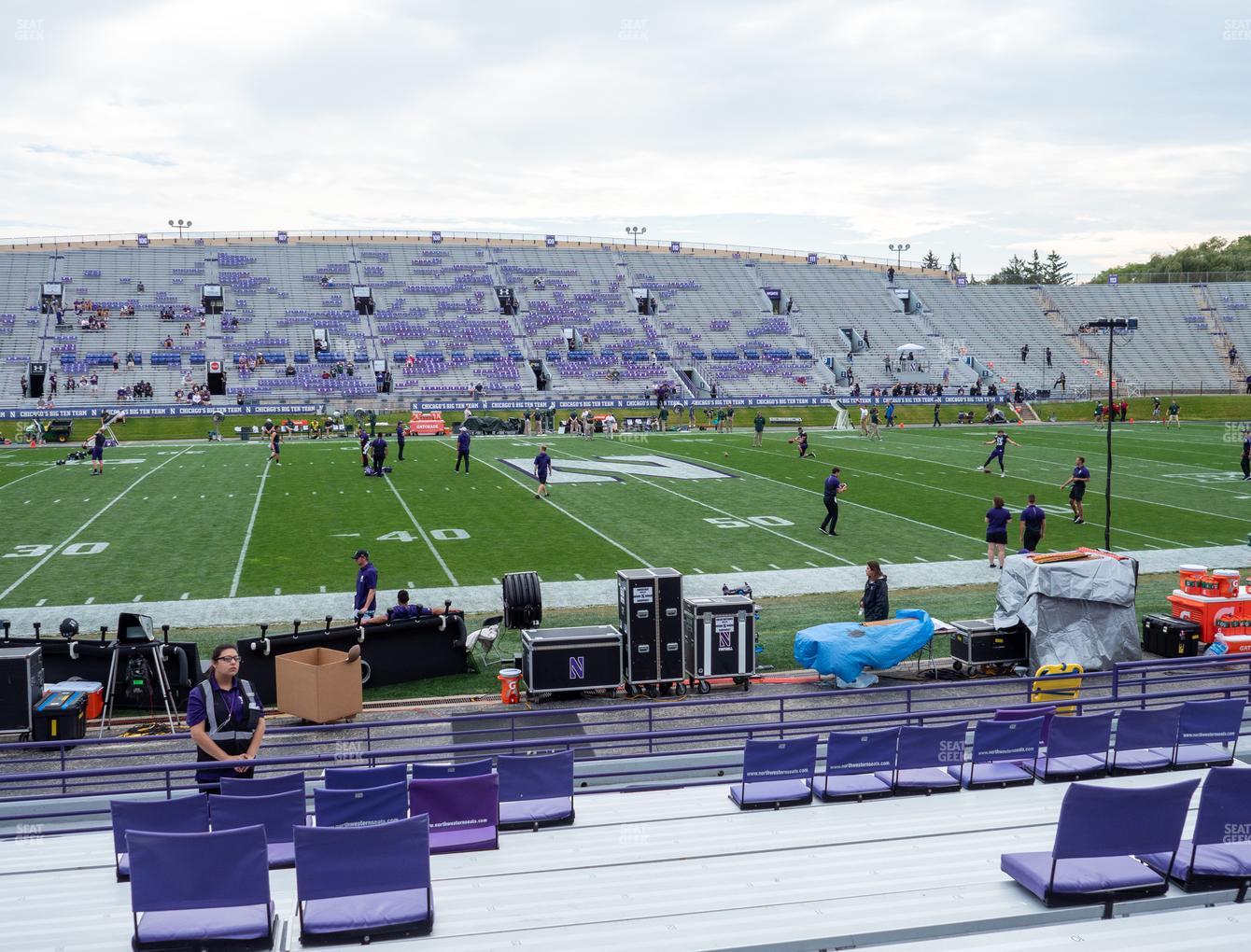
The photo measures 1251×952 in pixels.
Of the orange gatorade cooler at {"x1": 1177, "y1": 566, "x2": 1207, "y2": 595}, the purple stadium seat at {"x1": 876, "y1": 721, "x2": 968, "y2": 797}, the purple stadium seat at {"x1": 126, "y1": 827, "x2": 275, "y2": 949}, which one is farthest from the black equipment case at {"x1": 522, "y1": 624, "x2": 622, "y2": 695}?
the orange gatorade cooler at {"x1": 1177, "y1": 566, "x2": 1207, "y2": 595}

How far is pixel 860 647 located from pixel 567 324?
66940 mm

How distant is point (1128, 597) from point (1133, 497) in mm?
18057

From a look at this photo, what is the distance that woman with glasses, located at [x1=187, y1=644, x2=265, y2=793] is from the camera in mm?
8133

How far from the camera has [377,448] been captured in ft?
115

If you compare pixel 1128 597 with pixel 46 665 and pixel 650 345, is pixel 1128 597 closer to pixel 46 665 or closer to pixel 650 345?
pixel 46 665

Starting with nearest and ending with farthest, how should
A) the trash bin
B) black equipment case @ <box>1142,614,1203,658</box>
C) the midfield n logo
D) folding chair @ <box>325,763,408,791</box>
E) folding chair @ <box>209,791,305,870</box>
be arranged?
folding chair @ <box>209,791,305,870</box> < folding chair @ <box>325,763,408,791</box> < the trash bin < black equipment case @ <box>1142,614,1203,658</box> < the midfield n logo

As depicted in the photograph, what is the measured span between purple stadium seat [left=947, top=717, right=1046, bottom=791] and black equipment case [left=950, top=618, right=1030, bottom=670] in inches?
207

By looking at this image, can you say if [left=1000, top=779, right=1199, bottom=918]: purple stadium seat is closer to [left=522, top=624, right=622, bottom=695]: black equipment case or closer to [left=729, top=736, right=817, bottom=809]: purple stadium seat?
[left=729, top=736, right=817, bottom=809]: purple stadium seat

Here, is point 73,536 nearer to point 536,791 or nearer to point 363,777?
point 363,777

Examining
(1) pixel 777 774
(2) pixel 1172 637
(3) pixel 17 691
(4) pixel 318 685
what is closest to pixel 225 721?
(1) pixel 777 774

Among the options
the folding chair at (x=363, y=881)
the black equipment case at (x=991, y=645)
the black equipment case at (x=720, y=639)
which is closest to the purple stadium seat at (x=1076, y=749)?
the black equipment case at (x=991, y=645)

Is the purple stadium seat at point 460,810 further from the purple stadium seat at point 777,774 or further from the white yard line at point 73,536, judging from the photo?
the white yard line at point 73,536

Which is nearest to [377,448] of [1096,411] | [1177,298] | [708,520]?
[708,520]

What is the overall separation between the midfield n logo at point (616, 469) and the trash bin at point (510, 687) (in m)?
20.6
